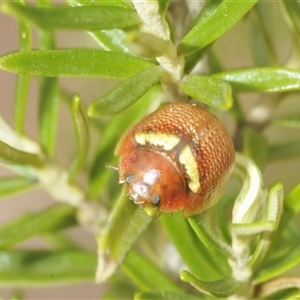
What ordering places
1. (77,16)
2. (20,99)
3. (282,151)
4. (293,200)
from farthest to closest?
(282,151) → (20,99) → (293,200) → (77,16)

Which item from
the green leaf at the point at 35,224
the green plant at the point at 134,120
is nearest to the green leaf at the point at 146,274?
the green plant at the point at 134,120

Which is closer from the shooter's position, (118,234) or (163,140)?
(163,140)

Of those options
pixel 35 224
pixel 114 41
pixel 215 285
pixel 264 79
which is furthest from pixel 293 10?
pixel 35 224

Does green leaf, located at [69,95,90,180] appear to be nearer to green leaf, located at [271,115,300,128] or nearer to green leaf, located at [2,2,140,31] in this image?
green leaf, located at [2,2,140,31]

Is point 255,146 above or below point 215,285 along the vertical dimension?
above

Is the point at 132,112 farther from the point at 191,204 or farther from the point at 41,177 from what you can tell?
the point at 191,204

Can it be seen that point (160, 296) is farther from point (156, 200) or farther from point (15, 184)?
point (15, 184)

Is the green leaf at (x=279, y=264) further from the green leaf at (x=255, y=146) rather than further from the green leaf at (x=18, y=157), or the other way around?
the green leaf at (x=18, y=157)

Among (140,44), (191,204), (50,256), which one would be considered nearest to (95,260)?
(50,256)
